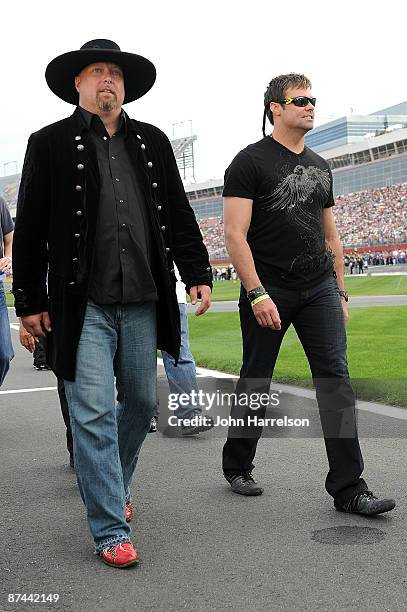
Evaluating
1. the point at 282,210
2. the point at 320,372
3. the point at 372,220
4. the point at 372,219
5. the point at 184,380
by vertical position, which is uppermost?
the point at 372,219

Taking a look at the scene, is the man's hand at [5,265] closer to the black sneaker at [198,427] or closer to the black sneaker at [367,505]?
the black sneaker at [198,427]

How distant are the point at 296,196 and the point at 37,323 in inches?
58.4

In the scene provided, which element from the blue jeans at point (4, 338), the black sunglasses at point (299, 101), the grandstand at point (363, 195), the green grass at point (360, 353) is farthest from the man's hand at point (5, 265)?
the grandstand at point (363, 195)

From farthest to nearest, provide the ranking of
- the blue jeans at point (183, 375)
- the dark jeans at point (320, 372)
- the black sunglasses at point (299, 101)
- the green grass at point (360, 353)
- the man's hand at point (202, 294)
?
1. the green grass at point (360, 353)
2. the blue jeans at point (183, 375)
3. the black sunglasses at point (299, 101)
4. the dark jeans at point (320, 372)
5. the man's hand at point (202, 294)

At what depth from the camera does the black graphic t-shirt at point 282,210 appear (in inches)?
172

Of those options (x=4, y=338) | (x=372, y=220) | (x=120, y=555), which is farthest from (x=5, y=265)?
(x=372, y=220)

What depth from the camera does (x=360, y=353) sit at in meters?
10.9

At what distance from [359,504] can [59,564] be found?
4.65 feet

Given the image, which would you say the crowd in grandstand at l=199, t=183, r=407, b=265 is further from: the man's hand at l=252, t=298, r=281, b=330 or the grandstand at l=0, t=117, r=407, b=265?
the man's hand at l=252, t=298, r=281, b=330

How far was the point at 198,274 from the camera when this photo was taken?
13.1 feet

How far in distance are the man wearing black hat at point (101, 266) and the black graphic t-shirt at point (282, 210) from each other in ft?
2.14

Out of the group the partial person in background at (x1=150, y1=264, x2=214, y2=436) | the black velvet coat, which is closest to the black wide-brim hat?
the black velvet coat

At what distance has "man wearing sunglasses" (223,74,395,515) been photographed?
431cm

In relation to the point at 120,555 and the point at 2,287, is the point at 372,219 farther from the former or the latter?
the point at 120,555
